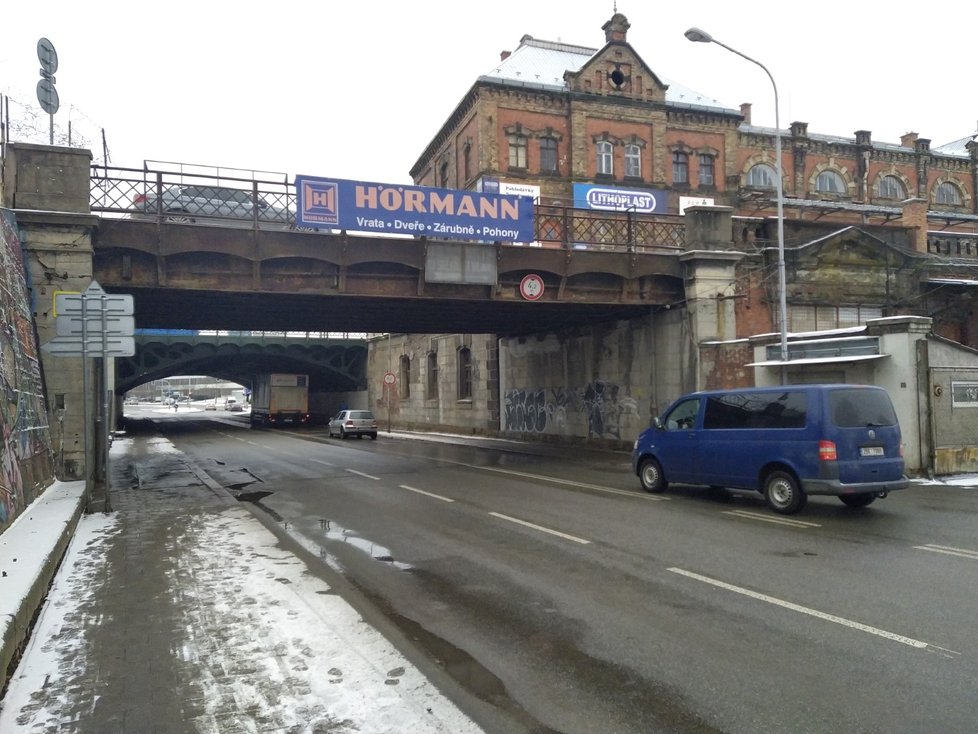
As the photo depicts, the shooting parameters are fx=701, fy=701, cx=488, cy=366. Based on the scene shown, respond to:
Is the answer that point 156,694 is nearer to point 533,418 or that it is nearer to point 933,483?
point 933,483

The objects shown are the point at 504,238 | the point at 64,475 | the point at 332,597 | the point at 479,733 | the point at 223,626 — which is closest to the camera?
the point at 479,733

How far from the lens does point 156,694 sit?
450 cm

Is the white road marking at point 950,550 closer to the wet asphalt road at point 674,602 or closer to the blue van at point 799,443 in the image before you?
the wet asphalt road at point 674,602

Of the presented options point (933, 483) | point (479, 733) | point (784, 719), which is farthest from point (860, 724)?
point (933, 483)

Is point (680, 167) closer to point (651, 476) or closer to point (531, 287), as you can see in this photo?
point (531, 287)

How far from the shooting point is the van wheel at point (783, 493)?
34.2ft

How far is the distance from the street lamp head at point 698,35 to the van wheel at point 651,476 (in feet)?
34.2

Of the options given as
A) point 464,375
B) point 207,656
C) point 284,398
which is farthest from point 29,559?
point 284,398

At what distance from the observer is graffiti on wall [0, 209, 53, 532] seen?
363 inches

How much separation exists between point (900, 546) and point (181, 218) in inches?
618

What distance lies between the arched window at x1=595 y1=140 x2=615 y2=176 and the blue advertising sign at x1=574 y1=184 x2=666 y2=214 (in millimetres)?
1203

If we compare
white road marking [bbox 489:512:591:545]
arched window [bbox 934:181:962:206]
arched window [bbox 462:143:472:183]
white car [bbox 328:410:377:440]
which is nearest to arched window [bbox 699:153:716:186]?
arched window [bbox 462:143:472:183]

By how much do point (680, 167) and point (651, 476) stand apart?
31.7 m

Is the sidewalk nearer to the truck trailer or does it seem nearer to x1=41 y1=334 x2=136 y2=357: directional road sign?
x1=41 y1=334 x2=136 y2=357: directional road sign
